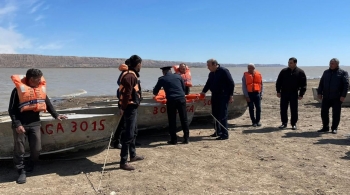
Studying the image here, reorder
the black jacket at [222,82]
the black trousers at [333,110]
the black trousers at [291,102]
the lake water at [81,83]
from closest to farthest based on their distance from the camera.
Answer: the black jacket at [222,82] < the black trousers at [333,110] < the black trousers at [291,102] < the lake water at [81,83]

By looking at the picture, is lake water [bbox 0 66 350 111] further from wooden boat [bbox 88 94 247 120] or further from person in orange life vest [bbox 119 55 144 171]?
person in orange life vest [bbox 119 55 144 171]

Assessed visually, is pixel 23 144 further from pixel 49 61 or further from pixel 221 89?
pixel 49 61

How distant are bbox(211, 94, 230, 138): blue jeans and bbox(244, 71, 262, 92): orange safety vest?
1.44 meters

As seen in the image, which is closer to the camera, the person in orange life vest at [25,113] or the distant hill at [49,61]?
the person in orange life vest at [25,113]

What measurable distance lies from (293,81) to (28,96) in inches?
226

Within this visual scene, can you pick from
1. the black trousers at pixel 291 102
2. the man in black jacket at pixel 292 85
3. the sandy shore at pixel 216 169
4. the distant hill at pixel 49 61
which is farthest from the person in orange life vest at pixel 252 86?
the distant hill at pixel 49 61

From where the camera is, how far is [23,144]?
4648 millimetres

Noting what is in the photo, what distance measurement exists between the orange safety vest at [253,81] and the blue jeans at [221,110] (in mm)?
1440

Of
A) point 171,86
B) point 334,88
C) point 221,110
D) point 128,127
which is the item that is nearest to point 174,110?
point 171,86

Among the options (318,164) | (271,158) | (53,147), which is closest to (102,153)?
(53,147)

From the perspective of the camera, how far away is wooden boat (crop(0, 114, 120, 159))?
5.09 metres

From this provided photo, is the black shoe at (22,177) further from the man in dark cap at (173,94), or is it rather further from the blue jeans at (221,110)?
the blue jeans at (221,110)

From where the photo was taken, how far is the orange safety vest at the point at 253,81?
805cm

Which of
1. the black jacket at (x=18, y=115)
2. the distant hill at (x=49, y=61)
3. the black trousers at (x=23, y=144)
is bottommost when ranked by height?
the black trousers at (x=23, y=144)
